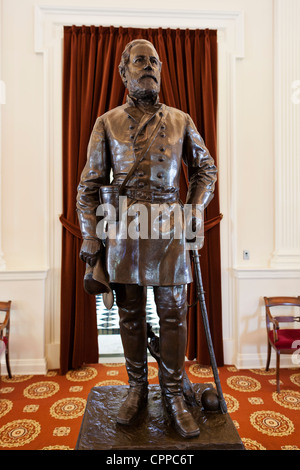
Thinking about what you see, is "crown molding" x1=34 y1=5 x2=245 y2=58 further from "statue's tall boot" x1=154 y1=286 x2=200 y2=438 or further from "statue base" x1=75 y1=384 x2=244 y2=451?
"statue base" x1=75 y1=384 x2=244 y2=451

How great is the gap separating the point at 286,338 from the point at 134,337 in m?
2.29

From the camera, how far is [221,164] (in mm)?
4344

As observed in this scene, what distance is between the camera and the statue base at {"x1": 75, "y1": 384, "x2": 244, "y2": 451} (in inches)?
64.1

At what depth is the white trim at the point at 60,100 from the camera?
4211mm

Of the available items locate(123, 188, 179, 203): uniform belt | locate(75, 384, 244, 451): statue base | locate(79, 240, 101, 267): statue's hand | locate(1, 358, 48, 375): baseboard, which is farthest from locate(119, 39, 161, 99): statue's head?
locate(1, 358, 48, 375): baseboard

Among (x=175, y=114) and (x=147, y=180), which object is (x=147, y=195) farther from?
(x=175, y=114)

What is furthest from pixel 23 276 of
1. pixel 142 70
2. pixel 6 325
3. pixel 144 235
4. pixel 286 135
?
pixel 286 135

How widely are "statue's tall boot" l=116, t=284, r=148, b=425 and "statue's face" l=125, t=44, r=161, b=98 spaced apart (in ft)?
3.22

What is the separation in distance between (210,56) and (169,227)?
3205mm

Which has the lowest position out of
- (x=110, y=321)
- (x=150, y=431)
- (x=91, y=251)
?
(x=110, y=321)

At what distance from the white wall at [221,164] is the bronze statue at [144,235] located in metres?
2.41

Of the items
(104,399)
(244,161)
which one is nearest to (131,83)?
(104,399)

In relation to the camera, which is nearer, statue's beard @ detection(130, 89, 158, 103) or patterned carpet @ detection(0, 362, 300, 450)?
statue's beard @ detection(130, 89, 158, 103)

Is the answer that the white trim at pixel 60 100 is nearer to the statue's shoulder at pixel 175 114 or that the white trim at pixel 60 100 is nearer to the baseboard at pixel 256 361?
the baseboard at pixel 256 361
